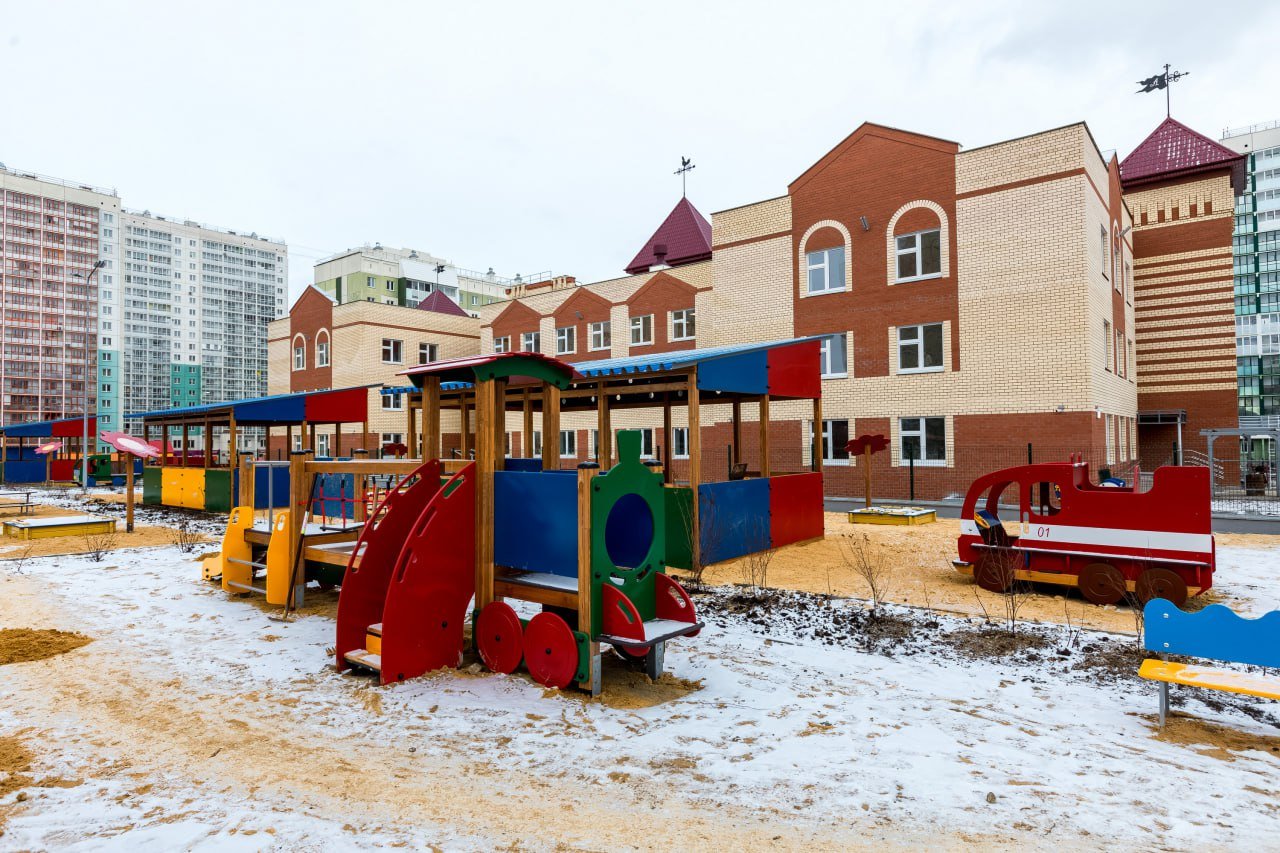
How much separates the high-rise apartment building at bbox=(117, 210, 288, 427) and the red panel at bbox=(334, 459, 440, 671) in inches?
4266

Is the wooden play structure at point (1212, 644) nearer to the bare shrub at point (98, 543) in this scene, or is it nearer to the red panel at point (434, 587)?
the red panel at point (434, 587)

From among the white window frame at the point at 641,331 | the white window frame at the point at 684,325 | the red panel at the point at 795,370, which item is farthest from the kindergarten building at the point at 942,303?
the red panel at the point at 795,370

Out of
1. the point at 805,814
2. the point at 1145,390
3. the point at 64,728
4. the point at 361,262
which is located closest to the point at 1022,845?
the point at 805,814

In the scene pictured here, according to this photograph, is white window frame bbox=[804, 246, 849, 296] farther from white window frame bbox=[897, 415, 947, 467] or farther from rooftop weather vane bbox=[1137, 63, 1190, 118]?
rooftop weather vane bbox=[1137, 63, 1190, 118]

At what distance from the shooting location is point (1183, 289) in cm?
2817

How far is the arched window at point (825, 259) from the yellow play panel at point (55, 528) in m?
20.9

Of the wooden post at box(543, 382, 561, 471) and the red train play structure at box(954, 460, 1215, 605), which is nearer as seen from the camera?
the wooden post at box(543, 382, 561, 471)

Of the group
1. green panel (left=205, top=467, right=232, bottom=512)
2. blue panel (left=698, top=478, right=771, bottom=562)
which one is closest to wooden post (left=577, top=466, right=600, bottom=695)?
blue panel (left=698, top=478, right=771, bottom=562)

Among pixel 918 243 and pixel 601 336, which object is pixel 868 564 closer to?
pixel 918 243

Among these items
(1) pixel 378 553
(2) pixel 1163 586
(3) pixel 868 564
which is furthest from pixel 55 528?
(2) pixel 1163 586

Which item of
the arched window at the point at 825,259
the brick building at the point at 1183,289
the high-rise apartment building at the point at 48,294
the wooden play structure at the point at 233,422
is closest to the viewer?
the wooden play structure at the point at 233,422

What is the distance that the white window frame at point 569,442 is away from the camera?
34.4 metres

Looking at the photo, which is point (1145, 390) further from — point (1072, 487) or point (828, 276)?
point (1072, 487)

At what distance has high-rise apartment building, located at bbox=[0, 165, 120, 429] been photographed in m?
84.4
